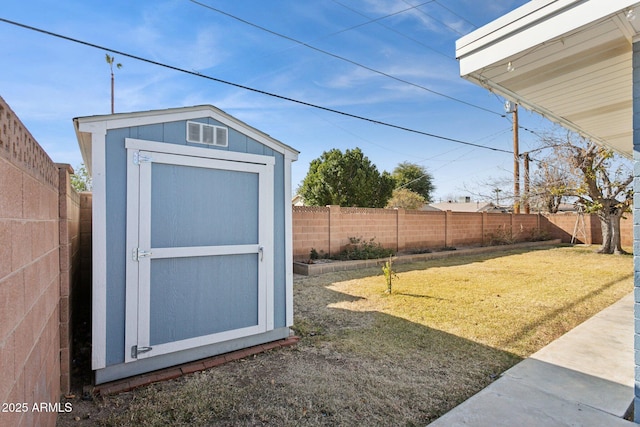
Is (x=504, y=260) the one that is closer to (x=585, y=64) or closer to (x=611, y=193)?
(x=611, y=193)

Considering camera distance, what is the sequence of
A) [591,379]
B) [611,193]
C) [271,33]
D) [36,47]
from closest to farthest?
[591,379] → [36,47] → [271,33] → [611,193]

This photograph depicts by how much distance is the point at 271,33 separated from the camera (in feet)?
28.1

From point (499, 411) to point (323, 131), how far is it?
18186mm

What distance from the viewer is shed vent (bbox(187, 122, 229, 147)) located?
3.27 m

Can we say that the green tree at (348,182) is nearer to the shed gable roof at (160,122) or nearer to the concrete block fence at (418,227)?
the concrete block fence at (418,227)

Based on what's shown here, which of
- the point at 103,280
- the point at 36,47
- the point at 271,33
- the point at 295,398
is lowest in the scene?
the point at 295,398

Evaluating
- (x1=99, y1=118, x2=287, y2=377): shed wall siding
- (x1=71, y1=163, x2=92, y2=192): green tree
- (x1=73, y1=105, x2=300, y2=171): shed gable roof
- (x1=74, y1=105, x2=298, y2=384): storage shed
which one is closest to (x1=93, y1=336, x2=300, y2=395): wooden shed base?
(x1=74, y1=105, x2=298, y2=384): storage shed

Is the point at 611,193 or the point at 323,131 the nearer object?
the point at 611,193

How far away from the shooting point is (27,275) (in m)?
1.48

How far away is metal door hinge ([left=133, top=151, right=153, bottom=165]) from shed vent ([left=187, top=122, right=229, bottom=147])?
42 cm

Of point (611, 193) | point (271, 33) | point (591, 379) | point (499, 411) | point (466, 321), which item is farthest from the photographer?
point (611, 193)

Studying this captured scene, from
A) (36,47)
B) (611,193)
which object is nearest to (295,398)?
(36,47)

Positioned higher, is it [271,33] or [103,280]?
[271,33]

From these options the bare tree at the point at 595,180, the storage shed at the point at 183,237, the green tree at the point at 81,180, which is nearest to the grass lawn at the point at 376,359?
the storage shed at the point at 183,237
